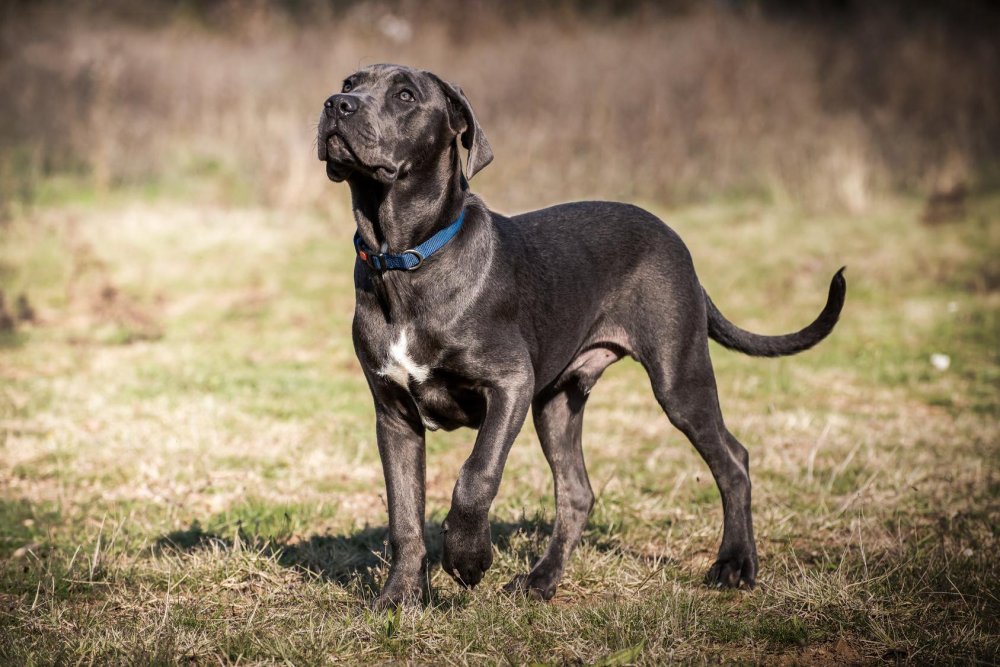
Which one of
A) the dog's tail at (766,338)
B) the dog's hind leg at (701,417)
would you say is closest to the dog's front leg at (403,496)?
the dog's hind leg at (701,417)

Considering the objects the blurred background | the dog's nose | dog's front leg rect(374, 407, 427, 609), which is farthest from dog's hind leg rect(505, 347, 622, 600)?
the blurred background

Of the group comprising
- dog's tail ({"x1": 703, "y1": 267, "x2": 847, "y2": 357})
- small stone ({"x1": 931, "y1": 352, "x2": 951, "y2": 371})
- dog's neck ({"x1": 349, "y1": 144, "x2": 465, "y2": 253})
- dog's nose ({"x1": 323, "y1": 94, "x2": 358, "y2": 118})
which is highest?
dog's nose ({"x1": 323, "y1": 94, "x2": 358, "y2": 118})

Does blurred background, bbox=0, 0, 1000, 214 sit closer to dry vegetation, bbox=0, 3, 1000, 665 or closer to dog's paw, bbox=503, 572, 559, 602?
dry vegetation, bbox=0, 3, 1000, 665

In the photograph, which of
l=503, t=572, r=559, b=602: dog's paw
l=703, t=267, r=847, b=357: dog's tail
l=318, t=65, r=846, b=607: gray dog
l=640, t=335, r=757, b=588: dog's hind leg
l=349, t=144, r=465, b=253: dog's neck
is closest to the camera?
l=318, t=65, r=846, b=607: gray dog

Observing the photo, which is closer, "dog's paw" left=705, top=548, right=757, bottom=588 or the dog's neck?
the dog's neck

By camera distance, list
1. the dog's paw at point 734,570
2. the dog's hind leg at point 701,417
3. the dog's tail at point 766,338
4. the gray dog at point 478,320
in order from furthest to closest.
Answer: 1. the dog's tail at point 766,338
2. the dog's hind leg at point 701,417
3. the dog's paw at point 734,570
4. the gray dog at point 478,320

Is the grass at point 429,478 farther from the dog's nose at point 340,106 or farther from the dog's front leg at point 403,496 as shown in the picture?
the dog's nose at point 340,106

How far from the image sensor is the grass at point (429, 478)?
A: 3674 millimetres

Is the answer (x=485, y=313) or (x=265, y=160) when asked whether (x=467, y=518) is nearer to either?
(x=485, y=313)

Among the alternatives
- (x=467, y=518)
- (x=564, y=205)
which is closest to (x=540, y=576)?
(x=467, y=518)

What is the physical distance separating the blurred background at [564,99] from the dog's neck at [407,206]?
9262 millimetres

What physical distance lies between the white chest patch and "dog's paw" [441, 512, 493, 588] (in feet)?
1.66

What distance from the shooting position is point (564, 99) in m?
15.3

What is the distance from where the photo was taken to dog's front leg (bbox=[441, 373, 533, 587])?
368cm
